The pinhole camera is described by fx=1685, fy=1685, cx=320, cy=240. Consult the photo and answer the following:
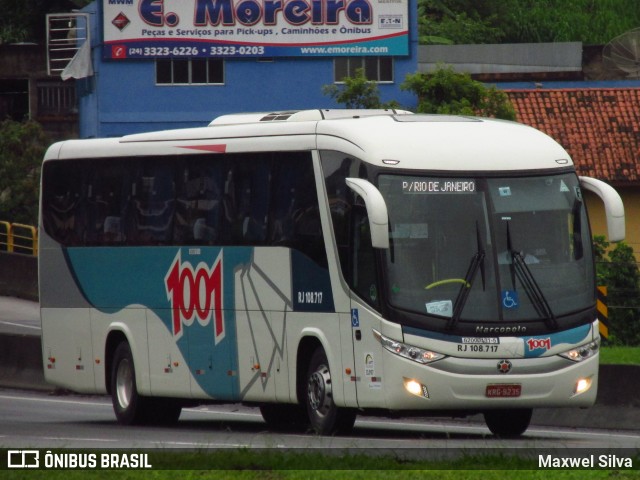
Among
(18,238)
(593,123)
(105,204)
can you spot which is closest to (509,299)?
(105,204)

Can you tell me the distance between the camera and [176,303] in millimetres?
19562

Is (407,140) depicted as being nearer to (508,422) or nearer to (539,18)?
(508,422)

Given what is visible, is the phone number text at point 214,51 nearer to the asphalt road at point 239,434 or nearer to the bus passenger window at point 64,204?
the asphalt road at point 239,434

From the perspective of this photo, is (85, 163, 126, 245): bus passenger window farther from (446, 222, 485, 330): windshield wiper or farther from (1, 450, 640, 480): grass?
(1, 450, 640, 480): grass

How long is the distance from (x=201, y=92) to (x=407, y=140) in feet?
137

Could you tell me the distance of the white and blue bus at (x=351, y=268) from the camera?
16016mm

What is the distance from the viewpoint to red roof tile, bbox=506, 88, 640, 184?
50625 mm

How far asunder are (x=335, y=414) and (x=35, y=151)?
39997 mm

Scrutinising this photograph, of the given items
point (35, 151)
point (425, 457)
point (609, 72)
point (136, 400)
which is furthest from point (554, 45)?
point (425, 457)

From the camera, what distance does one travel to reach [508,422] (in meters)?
17.6

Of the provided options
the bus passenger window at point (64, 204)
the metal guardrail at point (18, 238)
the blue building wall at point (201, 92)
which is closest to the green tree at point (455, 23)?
the blue building wall at point (201, 92)

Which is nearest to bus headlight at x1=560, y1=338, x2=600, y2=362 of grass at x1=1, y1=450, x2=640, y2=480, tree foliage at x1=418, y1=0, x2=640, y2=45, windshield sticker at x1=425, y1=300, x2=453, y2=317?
windshield sticker at x1=425, y1=300, x2=453, y2=317

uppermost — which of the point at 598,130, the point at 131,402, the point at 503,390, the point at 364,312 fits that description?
the point at 364,312

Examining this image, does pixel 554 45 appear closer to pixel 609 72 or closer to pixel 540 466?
pixel 609 72
